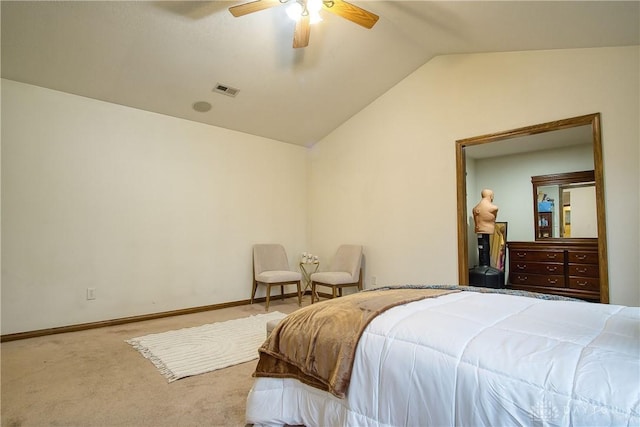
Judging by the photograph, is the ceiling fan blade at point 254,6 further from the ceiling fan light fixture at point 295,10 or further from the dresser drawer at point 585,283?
the dresser drawer at point 585,283

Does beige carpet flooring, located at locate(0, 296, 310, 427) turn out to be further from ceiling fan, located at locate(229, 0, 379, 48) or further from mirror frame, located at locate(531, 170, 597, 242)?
mirror frame, located at locate(531, 170, 597, 242)

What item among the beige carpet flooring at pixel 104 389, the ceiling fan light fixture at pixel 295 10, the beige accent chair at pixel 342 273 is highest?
the ceiling fan light fixture at pixel 295 10

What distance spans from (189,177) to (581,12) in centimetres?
403

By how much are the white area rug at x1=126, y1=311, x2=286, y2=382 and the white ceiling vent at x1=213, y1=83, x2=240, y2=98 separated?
8.34 feet

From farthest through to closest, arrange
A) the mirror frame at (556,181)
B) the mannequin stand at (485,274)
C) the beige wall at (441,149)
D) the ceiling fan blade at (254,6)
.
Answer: the mirror frame at (556,181) < the mannequin stand at (485,274) < the beige wall at (441,149) < the ceiling fan blade at (254,6)

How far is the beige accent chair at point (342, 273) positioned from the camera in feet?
13.6

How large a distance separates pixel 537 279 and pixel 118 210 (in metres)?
5.52

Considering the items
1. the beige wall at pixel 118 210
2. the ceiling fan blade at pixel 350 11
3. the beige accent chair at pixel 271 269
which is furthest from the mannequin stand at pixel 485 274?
the ceiling fan blade at pixel 350 11

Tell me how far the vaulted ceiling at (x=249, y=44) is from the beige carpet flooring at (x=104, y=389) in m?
2.49

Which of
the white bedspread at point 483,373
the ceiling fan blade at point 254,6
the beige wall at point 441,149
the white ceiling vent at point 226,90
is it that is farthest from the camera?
the white ceiling vent at point 226,90

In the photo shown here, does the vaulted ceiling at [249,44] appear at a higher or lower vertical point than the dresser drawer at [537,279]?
higher

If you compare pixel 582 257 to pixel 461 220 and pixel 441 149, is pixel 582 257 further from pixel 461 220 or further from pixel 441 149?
pixel 441 149

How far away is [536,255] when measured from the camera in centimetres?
487

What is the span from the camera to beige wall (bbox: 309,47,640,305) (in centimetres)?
271
